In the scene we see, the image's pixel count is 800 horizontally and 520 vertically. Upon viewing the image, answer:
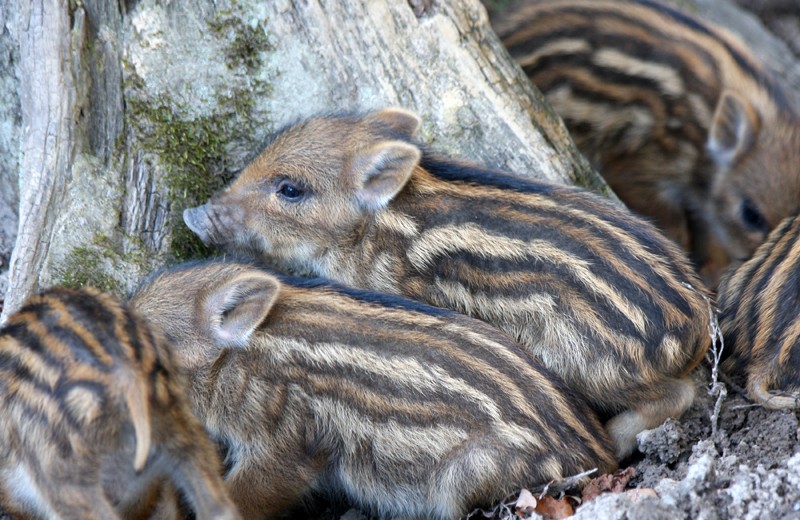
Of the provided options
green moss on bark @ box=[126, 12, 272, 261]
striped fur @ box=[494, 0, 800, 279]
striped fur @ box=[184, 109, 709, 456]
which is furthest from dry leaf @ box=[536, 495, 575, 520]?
striped fur @ box=[494, 0, 800, 279]

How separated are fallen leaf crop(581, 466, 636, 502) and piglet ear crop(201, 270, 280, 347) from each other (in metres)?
1.41

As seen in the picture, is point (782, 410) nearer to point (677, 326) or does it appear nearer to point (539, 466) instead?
point (677, 326)

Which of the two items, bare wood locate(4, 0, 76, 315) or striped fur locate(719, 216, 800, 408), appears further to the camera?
bare wood locate(4, 0, 76, 315)

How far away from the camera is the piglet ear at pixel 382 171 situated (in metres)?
4.36

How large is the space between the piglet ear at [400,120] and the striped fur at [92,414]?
169 centimetres

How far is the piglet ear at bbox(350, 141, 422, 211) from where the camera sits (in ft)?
14.3

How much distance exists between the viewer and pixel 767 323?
4.17 m

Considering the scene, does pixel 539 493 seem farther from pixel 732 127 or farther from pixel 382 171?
pixel 732 127

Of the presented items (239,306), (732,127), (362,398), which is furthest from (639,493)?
(732,127)

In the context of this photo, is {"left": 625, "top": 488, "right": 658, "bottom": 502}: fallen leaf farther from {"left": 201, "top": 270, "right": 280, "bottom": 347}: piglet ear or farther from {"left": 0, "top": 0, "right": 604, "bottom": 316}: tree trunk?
{"left": 0, "top": 0, "right": 604, "bottom": 316}: tree trunk

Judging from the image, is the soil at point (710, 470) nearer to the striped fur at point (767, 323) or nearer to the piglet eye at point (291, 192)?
the striped fur at point (767, 323)

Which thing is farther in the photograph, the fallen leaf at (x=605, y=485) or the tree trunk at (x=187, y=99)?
the tree trunk at (x=187, y=99)

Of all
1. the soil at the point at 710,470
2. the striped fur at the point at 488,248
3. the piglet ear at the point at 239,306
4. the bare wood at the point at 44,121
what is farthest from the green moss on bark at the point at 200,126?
the soil at the point at 710,470

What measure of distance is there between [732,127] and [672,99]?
1.35ft
